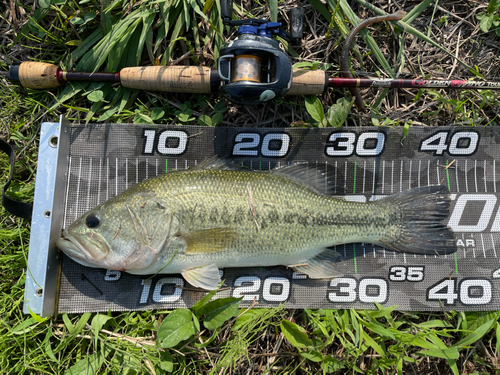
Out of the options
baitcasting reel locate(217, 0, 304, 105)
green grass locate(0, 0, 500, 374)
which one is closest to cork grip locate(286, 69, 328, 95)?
green grass locate(0, 0, 500, 374)

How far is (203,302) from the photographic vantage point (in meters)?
2.76

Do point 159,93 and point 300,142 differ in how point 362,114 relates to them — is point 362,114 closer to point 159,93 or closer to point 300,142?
point 300,142

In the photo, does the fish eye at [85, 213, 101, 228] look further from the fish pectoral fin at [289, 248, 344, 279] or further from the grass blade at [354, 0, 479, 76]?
the grass blade at [354, 0, 479, 76]

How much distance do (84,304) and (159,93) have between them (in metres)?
2.22

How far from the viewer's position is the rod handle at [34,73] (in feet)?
9.82

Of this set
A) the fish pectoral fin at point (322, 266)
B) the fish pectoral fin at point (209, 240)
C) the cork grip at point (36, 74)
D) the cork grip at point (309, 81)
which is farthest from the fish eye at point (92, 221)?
the cork grip at point (309, 81)

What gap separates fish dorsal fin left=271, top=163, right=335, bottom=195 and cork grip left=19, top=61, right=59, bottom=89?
93.8 inches

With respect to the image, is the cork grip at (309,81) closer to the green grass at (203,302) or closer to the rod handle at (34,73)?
the green grass at (203,302)

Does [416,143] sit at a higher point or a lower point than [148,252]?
higher

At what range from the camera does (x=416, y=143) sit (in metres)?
3.20

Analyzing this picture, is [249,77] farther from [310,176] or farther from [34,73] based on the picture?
[34,73]

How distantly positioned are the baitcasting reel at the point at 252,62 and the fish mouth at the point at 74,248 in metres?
1.83

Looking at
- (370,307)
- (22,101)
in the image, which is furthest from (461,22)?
(22,101)

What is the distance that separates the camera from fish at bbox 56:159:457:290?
8.74 feet
